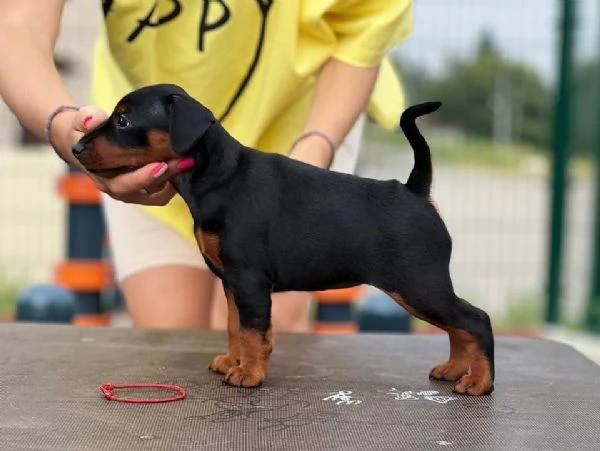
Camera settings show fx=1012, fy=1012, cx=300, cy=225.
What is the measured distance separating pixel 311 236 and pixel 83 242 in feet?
6.52

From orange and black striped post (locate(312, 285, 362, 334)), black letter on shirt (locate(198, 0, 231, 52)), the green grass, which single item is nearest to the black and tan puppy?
black letter on shirt (locate(198, 0, 231, 52))

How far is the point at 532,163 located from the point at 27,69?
334cm

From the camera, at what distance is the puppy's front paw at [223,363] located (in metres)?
1.53

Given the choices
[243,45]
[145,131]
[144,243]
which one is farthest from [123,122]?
[144,243]

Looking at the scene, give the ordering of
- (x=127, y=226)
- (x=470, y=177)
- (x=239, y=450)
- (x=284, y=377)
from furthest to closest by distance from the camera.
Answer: (x=470, y=177) < (x=127, y=226) < (x=284, y=377) < (x=239, y=450)

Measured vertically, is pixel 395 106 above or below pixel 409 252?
above

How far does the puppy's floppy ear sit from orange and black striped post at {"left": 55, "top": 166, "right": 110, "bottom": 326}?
1.91 meters

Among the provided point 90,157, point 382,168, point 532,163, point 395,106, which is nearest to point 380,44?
point 395,106

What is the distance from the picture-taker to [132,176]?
4.45 ft

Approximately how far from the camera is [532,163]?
4.68 meters

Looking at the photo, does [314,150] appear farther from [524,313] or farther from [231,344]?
[524,313]

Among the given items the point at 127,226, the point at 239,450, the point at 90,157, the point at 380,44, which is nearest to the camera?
the point at 239,450

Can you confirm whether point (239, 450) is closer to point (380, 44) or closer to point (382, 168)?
point (380, 44)

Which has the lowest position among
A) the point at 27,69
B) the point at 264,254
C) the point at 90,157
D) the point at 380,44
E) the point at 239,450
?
the point at 239,450
